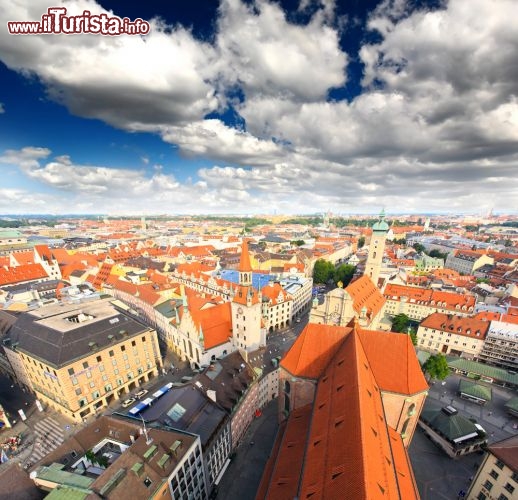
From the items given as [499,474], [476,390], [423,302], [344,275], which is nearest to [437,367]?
[476,390]

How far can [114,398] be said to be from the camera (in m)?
45.9

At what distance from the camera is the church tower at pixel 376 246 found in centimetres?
7344

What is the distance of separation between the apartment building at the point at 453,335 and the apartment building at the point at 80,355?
67188 millimetres

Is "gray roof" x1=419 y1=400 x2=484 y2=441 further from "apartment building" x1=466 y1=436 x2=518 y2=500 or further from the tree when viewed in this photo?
"apartment building" x1=466 y1=436 x2=518 y2=500

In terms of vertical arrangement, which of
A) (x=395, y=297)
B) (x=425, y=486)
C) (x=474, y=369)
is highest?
(x=395, y=297)

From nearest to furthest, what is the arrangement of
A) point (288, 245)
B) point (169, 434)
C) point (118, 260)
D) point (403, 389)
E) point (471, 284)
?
point (169, 434)
point (403, 389)
point (471, 284)
point (118, 260)
point (288, 245)

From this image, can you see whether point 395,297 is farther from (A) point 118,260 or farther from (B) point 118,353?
(A) point 118,260

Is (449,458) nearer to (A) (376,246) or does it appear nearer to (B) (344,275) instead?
(A) (376,246)

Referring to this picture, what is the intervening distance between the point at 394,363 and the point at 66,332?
50893 millimetres

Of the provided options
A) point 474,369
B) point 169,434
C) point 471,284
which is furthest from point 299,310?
point 471,284

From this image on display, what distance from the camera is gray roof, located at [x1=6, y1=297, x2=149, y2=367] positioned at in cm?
4000

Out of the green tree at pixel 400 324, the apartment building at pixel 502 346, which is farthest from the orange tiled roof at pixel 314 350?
the apartment building at pixel 502 346

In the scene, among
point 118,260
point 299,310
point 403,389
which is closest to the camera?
point 403,389

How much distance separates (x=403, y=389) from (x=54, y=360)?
50.7 metres
